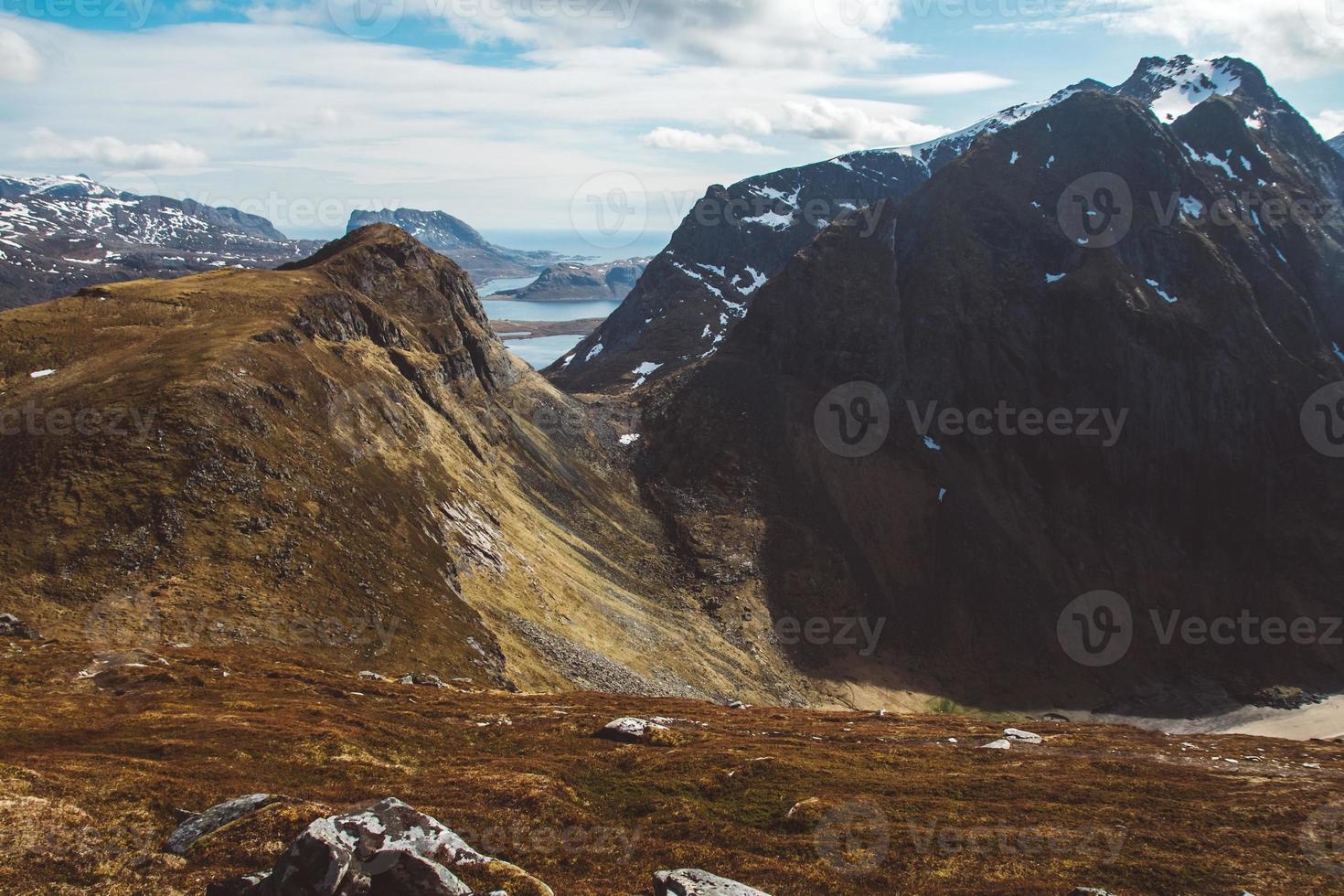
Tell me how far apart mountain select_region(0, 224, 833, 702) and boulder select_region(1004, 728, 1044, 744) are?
3765cm

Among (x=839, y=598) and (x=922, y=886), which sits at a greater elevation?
(x=922, y=886)

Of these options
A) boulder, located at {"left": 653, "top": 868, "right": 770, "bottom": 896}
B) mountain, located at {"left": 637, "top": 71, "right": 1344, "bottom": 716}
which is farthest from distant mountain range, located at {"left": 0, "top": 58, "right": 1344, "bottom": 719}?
boulder, located at {"left": 653, "top": 868, "right": 770, "bottom": 896}

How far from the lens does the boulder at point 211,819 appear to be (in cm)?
2425

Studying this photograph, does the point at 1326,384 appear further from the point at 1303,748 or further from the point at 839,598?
the point at 1303,748

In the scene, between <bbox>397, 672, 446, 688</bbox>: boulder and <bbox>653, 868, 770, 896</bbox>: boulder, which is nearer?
<bbox>653, 868, 770, 896</bbox>: boulder

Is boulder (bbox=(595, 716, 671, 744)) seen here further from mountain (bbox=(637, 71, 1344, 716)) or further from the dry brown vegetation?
mountain (bbox=(637, 71, 1344, 716))

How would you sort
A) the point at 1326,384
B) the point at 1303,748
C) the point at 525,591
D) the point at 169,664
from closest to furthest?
1. the point at 169,664
2. the point at 1303,748
3. the point at 525,591
4. the point at 1326,384

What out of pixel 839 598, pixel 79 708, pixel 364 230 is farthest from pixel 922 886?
pixel 364 230

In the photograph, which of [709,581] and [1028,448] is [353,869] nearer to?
[709,581]

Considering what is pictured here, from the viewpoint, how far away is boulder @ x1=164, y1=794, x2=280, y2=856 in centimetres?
2425

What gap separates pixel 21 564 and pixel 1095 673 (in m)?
145

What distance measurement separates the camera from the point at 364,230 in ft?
471

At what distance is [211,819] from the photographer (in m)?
25.2

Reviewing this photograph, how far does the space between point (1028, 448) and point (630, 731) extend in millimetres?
146906
